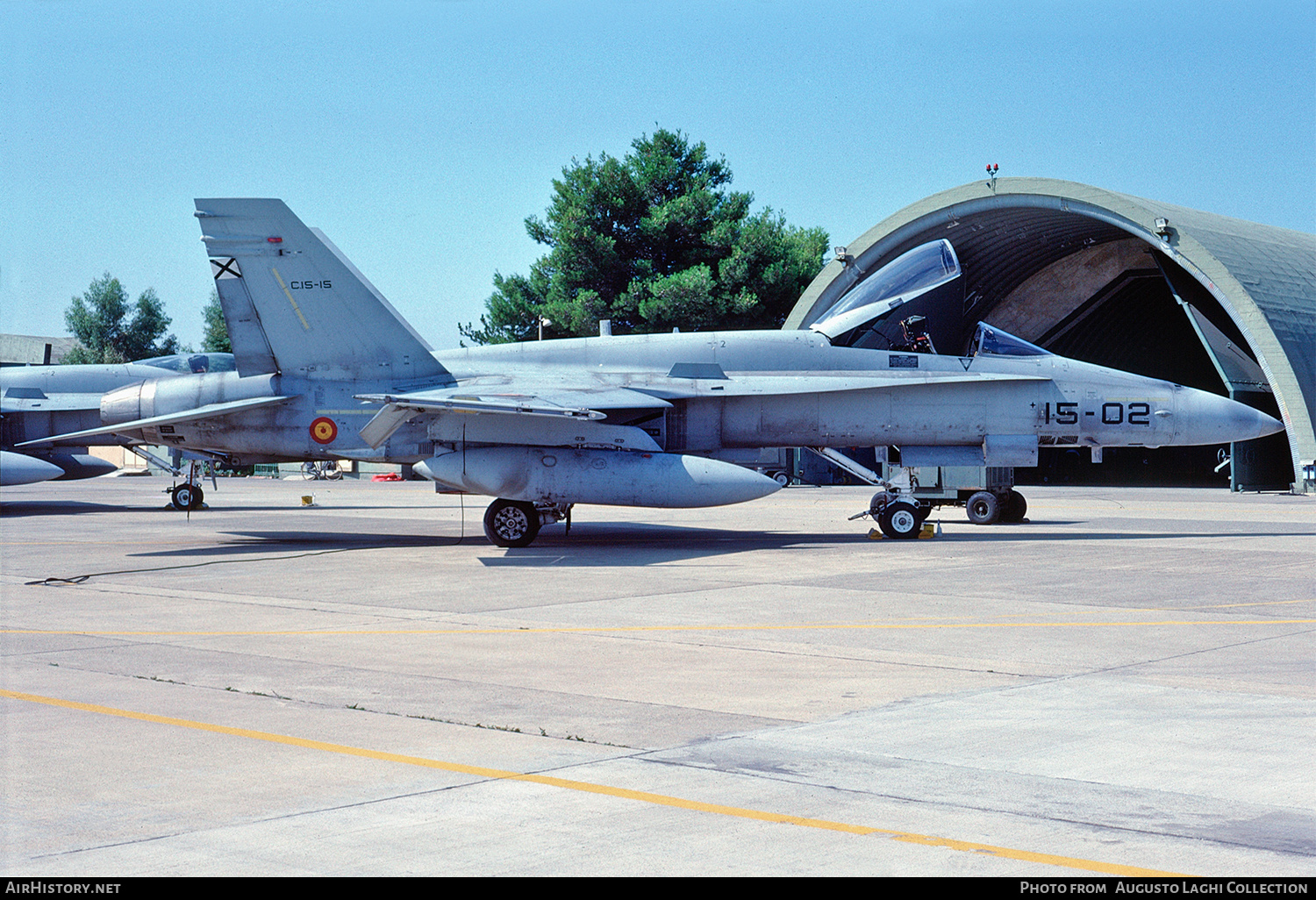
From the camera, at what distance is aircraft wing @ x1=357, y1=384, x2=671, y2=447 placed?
15.4 m

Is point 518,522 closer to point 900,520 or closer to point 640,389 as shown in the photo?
point 640,389

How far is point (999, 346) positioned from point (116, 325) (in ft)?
305

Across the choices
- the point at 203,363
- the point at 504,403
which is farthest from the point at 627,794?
the point at 203,363

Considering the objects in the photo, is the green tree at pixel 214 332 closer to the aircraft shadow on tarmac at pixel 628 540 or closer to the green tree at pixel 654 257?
the green tree at pixel 654 257

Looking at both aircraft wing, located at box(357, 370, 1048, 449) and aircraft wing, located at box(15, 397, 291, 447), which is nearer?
aircraft wing, located at box(357, 370, 1048, 449)

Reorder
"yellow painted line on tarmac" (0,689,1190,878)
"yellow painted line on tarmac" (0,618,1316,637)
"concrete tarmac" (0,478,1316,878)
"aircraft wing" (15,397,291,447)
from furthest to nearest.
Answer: "aircraft wing" (15,397,291,447) → "yellow painted line on tarmac" (0,618,1316,637) → "concrete tarmac" (0,478,1316,878) → "yellow painted line on tarmac" (0,689,1190,878)

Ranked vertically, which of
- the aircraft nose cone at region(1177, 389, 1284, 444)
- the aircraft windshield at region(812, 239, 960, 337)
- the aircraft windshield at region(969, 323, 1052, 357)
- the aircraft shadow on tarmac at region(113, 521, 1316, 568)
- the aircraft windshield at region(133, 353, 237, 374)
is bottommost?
the aircraft shadow on tarmac at region(113, 521, 1316, 568)

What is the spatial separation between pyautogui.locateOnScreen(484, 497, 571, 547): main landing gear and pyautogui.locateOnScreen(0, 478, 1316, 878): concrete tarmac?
294cm

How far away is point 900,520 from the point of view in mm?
18297

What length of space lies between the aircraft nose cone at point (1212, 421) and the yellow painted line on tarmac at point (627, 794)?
50.4ft

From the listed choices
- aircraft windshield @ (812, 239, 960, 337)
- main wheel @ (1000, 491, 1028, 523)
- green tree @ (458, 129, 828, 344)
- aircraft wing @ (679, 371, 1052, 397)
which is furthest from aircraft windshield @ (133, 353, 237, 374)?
green tree @ (458, 129, 828, 344)

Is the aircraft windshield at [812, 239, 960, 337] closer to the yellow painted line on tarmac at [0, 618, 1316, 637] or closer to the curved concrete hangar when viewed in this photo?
the curved concrete hangar

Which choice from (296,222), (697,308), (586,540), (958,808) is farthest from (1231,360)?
(958,808)

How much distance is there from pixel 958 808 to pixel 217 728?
3686mm
